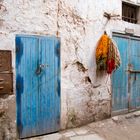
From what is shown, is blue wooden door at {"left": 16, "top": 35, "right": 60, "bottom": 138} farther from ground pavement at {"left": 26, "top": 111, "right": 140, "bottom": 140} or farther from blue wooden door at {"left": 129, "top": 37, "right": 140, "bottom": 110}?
blue wooden door at {"left": 129, "top": 37, "right": 140, "bottom": 110}

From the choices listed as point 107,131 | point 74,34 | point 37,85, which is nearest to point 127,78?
point 107,131

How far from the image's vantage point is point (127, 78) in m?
6.53

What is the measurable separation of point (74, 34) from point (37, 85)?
1.34m

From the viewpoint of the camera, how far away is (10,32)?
14.4ft

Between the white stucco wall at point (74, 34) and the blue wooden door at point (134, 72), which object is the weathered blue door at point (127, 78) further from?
the white stucco wall at point (74, 34)

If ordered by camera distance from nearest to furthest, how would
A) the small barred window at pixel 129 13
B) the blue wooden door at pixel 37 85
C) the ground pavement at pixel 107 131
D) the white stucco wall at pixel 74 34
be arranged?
the white stucco wall at pixel 74 34
the blue wooden door at pixel 37 85
the ground pavement at pixel 107 131
the small barred window at pixel 129 13

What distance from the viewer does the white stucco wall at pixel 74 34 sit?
14.6 ft

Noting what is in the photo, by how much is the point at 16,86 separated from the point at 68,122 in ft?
4.66

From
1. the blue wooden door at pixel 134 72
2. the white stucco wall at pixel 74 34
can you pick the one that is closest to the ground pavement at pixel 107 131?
the white stucco wall at pixel 74 34

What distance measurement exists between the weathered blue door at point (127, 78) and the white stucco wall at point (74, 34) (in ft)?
0.86

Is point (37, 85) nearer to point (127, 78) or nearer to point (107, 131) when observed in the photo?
point (107, 131)

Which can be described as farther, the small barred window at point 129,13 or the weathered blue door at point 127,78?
the small barred window at point 129,13

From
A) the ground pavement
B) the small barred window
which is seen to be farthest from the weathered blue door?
the small barred window

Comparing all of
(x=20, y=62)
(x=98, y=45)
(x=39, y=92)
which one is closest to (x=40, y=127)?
(x=39, y=92)
